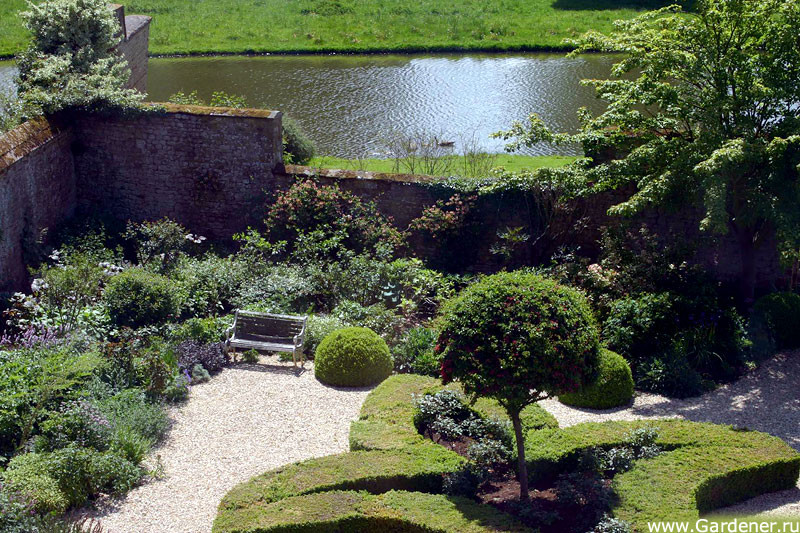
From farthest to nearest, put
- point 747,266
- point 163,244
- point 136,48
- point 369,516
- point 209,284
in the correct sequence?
1. point 136,48
2. point 163,244
3. point 209,284
4. point 747,266
5. point 369,516

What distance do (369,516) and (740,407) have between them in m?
4.96

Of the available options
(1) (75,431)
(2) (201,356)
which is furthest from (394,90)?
(1) (75,431)

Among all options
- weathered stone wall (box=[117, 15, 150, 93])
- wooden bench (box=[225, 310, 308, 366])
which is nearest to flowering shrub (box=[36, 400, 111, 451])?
wooden bench (box=[225, 310, 308, 366])

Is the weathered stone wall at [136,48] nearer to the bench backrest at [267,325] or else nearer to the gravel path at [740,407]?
the bench backrest at [267,325]

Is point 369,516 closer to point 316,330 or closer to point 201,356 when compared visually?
point 201,356

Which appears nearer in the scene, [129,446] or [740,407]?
[129,446]

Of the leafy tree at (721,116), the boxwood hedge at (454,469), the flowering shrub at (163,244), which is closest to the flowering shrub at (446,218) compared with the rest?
the leafy tree at (721,116)

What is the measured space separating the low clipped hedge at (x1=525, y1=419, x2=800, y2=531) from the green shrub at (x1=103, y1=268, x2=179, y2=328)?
598 cm

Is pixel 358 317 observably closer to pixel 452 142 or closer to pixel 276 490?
pixel 276 490

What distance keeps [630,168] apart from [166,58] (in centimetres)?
2398

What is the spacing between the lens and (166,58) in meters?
30.9

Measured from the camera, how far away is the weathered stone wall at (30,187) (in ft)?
41.5

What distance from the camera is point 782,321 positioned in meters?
11.0

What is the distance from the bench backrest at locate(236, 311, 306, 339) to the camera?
11422mm
